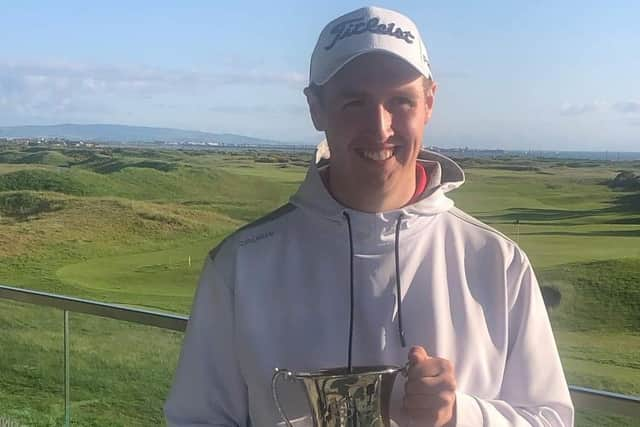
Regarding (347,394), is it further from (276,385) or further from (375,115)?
(375,115)

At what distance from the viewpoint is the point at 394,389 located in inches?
43.9

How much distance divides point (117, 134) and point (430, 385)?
28.4ft

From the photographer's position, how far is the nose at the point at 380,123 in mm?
1063

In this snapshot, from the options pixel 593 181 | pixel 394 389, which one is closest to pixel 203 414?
pixel 394 389

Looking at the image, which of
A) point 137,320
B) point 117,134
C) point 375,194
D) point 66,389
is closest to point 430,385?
point 375,194

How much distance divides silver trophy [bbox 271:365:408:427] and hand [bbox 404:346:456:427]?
4 cm

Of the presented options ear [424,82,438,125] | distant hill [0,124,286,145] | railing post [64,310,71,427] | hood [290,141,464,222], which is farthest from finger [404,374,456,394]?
distant hill [0,124,286,145]

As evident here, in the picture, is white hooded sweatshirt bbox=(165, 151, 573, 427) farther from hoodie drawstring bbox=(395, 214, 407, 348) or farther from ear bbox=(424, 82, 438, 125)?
ear bbox=(424, 82, 438, 125)

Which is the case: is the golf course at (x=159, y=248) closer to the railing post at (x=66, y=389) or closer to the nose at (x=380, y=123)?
the railing post at (x=66, y=389)

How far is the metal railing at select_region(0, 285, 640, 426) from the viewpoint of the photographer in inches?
64.2

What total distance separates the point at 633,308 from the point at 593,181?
2128 mm

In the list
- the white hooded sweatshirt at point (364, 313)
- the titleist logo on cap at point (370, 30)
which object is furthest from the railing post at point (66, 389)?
the titleist logo on cap at point (370, 30)

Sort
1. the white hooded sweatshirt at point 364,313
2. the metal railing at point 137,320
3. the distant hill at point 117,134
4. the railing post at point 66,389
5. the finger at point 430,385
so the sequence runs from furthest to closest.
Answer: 1. the distant hill at point 117,134
2. the railing post at point 66,389
3. the metal railing at point 137,320
4. the white hooded sweatshirt at point 364,313
5. the finger at point 430,385

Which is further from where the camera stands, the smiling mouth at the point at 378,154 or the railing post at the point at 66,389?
the railing post at the point at 66,389
